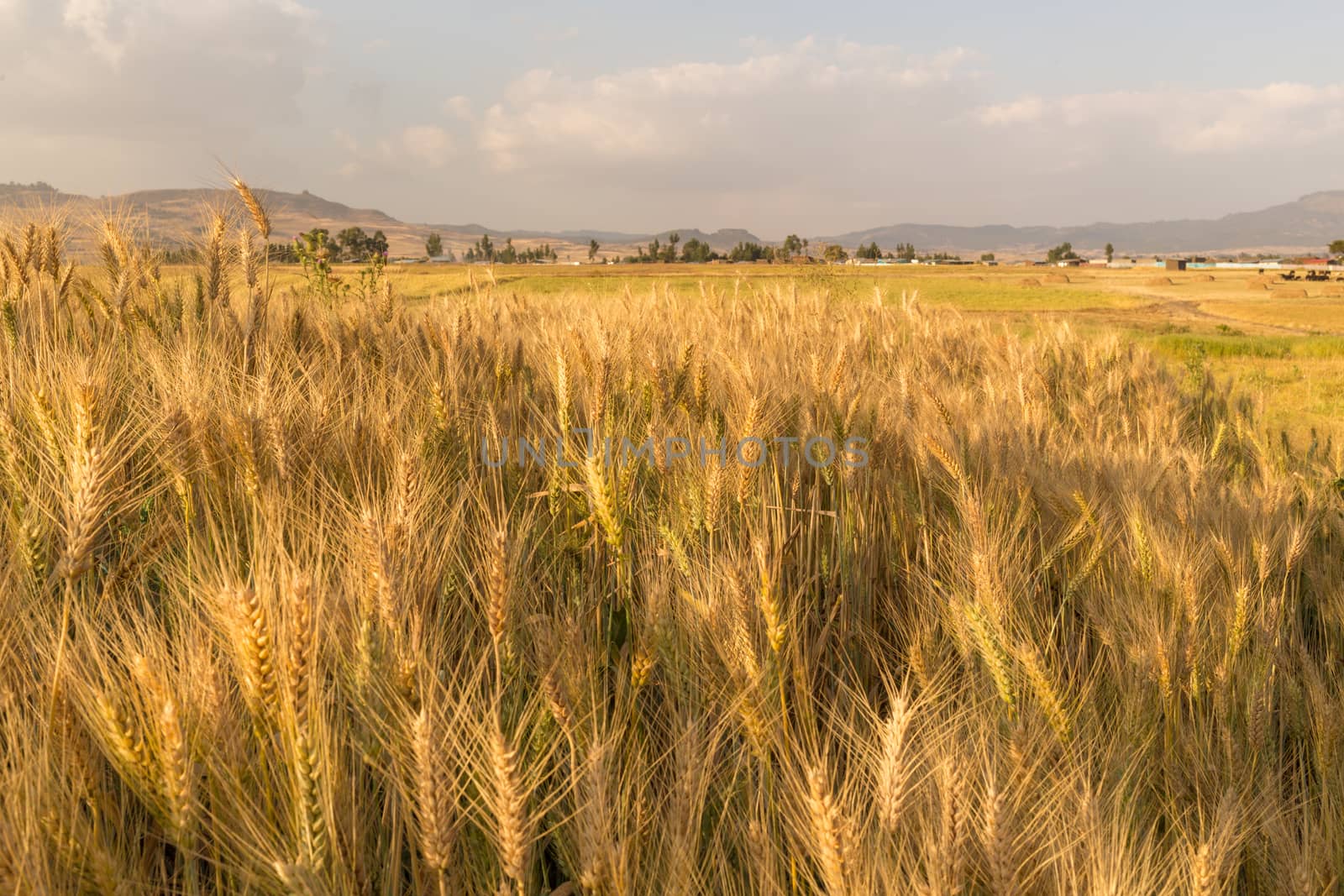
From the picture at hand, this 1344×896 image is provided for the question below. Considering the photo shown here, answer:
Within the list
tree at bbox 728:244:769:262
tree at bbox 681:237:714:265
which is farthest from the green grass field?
tree at bbox 681:237:714:265

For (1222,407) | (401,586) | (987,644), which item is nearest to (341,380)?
(401,586)

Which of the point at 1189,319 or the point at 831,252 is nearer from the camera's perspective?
the point at 831,252

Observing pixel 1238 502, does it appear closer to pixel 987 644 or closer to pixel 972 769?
pixel 987 644

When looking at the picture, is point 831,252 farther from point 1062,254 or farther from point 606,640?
point 1062,254

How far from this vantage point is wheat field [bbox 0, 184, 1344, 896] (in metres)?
0.90

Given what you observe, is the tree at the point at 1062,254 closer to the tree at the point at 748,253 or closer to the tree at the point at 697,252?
the tree at the point at 748,253

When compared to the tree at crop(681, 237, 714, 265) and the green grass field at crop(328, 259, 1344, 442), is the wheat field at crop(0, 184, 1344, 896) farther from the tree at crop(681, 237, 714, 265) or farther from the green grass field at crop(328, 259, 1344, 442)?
the tree at crop(681, 237, 714, 265)

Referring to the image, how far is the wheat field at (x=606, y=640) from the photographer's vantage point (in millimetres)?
902

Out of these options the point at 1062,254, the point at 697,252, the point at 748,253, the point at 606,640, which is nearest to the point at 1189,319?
the point at 606,640

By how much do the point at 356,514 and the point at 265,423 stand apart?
1.29 ft

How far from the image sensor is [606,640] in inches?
61.9

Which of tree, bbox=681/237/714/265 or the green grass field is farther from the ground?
tree, bbox=681/237/714/265

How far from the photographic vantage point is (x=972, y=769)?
3.60 ft

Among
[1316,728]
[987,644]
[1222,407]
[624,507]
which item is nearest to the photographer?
[987,644]
